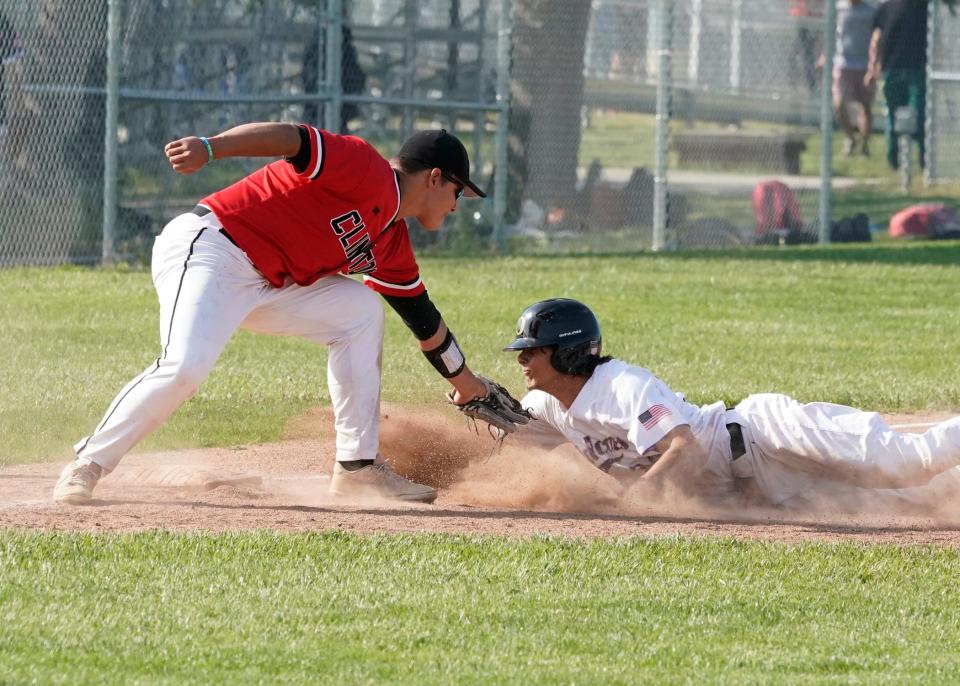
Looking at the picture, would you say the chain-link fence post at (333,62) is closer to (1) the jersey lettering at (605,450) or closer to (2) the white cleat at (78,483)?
(1) the jersey lettering at (605,450)

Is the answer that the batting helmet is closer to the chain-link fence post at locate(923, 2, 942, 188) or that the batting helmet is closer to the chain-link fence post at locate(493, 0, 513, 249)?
the chain-link fence post at locate(493, 0, 513, 249)

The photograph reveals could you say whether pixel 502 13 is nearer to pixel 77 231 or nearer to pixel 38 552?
pixel 77 231

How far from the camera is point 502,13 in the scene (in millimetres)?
15875

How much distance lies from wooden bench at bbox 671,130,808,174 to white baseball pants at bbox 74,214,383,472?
43.4ft

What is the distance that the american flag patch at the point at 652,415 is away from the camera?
6193mm

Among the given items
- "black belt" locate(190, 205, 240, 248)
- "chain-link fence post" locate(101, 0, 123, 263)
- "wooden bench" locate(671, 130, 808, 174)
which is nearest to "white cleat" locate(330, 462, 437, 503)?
"black belt" locate(190, 205, 240, 248)

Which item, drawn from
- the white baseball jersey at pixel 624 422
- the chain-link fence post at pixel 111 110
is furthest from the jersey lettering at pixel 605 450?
the chain-link fence post at pixel 111 110

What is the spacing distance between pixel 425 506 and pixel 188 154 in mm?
1823

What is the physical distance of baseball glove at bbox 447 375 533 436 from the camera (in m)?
6.73

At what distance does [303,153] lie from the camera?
5859 millimetres

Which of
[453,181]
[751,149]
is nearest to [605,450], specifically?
[453,181]

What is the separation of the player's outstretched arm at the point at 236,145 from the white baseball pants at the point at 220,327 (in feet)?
1.52

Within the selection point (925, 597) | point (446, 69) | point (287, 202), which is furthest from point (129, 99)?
point (925, 597)

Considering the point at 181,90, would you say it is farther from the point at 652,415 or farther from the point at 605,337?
the point at 652,415
